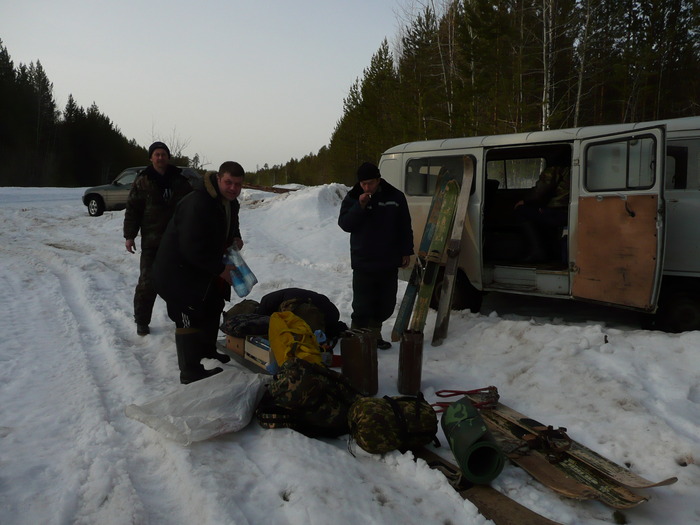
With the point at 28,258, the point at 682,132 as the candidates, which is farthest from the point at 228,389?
the point at 28,258

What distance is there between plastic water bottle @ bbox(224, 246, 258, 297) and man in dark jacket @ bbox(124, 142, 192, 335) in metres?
1.12

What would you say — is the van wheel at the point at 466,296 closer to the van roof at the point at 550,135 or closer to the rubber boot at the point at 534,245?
the rubber boot at the point at 534,245

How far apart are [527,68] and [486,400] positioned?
1588 cm

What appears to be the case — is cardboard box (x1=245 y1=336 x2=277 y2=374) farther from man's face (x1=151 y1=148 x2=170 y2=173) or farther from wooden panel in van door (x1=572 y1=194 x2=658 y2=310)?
wooden panel in van door (x1=572 y1=194 x2=658 y2=310)

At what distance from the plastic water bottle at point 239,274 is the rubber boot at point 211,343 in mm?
343

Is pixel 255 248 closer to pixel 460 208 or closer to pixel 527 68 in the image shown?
pixel 460 208

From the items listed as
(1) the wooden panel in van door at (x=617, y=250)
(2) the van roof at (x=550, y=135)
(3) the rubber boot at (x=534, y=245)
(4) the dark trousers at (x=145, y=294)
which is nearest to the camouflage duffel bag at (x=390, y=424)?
(1) the wooden panel in van door at (x=617, y=250)

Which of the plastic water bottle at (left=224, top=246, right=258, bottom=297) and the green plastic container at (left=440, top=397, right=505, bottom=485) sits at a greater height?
the plastic water bottle at (left=224, top=246, right=258, bottom=297)

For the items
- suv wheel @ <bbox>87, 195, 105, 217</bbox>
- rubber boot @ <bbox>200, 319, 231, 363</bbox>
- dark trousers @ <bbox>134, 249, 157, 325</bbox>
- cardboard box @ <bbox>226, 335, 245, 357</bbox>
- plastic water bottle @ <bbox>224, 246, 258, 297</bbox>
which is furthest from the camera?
suv wheel @ <bbox>87, 195, 105, 217</bbox>

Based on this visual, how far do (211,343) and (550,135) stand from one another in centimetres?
409

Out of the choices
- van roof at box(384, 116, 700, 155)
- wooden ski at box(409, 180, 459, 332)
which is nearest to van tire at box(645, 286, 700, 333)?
van roof at box(384, 116, 700, 155)

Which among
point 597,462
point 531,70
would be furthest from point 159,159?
point 531,70

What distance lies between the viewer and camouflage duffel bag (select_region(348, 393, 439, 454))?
9.80 feet

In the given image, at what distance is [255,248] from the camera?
11008mm
